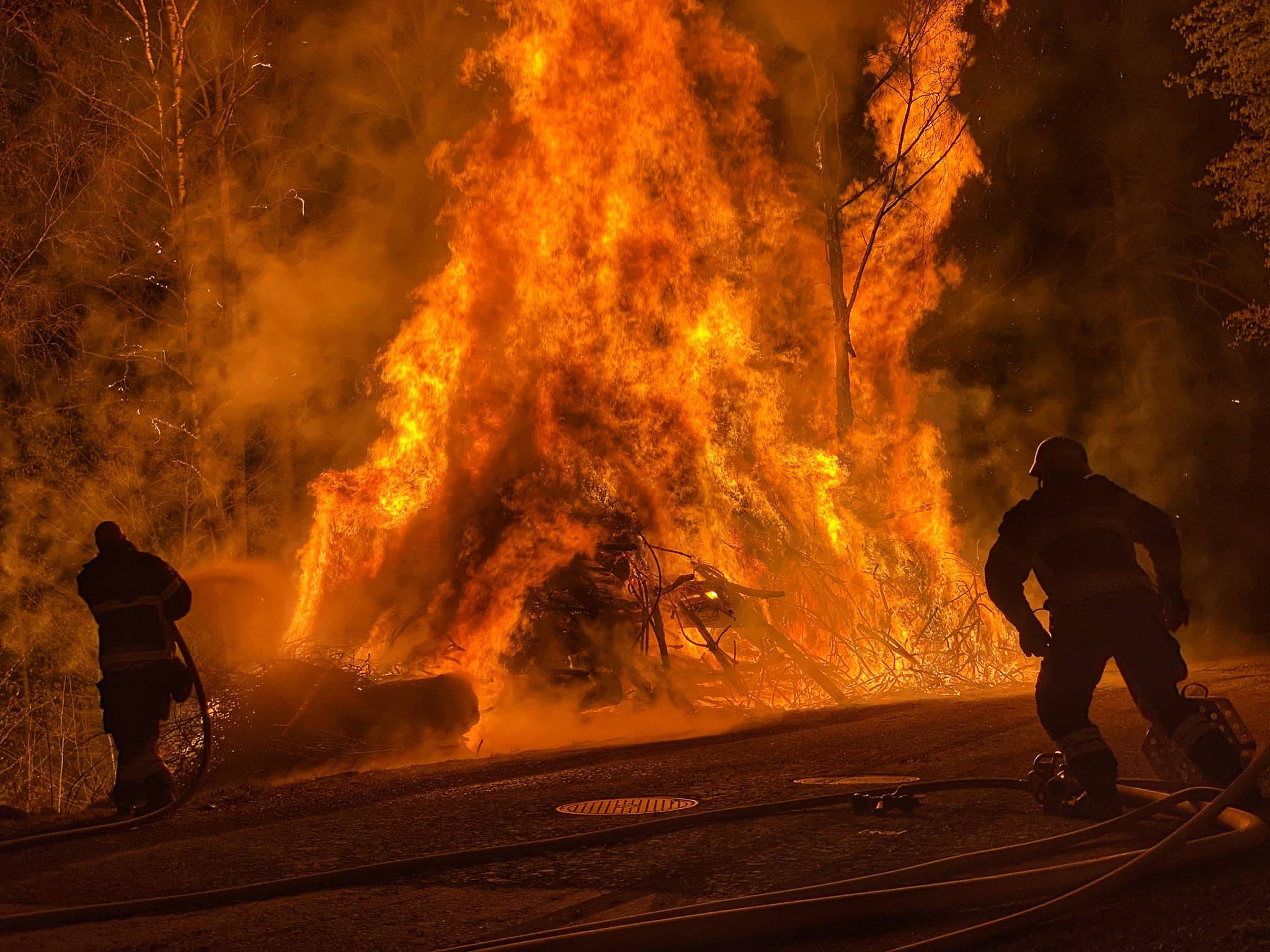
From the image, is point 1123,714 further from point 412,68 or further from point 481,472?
point 412,68

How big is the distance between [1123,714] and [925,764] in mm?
2212

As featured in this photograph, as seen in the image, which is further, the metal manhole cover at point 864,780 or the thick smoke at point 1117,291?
the thick smoke at point 1117,291

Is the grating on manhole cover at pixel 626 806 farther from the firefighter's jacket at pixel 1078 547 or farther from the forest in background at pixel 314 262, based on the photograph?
the forest in background at pixel 314 262

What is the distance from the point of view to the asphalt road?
372cm

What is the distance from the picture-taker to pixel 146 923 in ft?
14.7

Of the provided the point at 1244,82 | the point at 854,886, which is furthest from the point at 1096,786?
the point at 1244,82

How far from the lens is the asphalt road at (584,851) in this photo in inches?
146

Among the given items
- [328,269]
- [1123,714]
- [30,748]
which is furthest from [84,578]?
[328,269]

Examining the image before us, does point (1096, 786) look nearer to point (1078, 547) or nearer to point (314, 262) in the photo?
point (1078, 547)

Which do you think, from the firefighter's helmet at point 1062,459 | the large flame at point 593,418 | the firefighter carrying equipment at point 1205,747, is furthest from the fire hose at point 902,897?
the large flame at point 593,418

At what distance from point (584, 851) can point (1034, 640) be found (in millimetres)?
2187

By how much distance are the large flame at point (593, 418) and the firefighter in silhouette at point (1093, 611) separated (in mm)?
7716

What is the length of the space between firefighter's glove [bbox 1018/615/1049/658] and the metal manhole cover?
1382 mm

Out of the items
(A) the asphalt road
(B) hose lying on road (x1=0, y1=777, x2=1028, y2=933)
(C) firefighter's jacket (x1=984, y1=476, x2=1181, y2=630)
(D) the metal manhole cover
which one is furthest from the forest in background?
(C) firefighter's jacket (x1=984, y1=476, x2=1181, y2=630)
